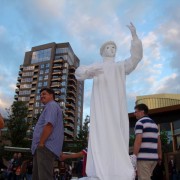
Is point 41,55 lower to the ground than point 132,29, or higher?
higher

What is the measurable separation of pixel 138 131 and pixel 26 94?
10766cm

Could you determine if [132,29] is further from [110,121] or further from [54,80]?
[54,80]

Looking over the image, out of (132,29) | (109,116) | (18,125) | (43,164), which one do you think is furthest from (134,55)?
(18,125)

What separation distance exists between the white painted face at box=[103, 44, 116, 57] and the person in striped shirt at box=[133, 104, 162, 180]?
117cm

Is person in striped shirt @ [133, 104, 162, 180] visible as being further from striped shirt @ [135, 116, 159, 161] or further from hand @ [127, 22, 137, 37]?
hand @ [127, 22, 137, 37]

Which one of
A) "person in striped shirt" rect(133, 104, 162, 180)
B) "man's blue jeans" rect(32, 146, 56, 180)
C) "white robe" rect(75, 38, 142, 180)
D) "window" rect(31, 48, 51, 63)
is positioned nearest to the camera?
"white robe" rect(75, 38, 142, 180)

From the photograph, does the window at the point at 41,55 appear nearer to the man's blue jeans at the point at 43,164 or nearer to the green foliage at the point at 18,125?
the green foliage at the point at 18,125

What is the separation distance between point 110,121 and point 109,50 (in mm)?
1204

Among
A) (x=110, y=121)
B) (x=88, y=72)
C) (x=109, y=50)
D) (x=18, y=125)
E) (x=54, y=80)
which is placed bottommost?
(x=110, y=121)

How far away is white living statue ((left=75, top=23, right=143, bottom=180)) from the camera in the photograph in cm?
353

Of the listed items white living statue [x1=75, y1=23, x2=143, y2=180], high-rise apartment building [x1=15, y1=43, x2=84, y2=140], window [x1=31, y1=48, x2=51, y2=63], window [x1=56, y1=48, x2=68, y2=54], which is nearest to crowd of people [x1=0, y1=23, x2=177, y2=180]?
white living statue [x1=75, y1=23, x2=143, y2=180]

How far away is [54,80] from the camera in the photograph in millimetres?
104750

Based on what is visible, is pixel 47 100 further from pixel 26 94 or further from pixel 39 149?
pixel 26 94

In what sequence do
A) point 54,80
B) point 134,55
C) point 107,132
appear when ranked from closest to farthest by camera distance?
1. point 107,132
2. point 134,55
3. point 54,80
